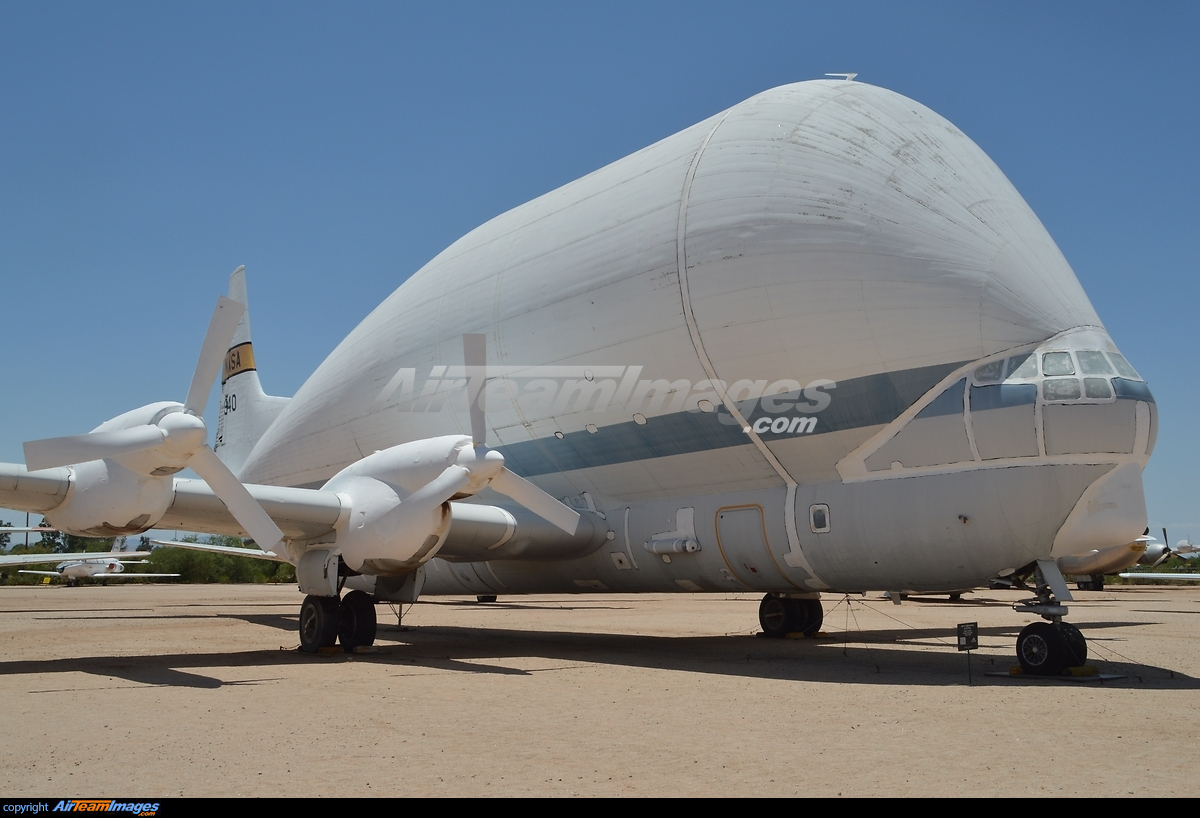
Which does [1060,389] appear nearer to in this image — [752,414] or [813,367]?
[813,367]

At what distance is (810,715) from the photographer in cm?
840

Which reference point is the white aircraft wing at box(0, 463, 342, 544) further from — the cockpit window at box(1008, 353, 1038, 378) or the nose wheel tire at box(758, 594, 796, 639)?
the cockpit window at box(1008, 353, 1038, 378)

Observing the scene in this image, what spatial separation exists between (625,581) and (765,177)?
21.3 ft

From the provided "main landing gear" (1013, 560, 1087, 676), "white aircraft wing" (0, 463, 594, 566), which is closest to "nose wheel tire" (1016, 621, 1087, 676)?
"main landing gear" (1013, 560, 1087, 676)

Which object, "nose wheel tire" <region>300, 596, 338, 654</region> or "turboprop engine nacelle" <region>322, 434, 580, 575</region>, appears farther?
"nose wheel tire" <region>300, 596, 338, 654</region>

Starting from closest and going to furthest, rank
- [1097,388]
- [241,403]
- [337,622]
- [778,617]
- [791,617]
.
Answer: [1097,388], [337,622], [791,617], [778,617], [241,403]

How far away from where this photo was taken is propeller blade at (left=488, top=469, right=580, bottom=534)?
496 inches

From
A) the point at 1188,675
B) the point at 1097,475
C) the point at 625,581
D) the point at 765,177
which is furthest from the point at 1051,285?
the point at 625,581

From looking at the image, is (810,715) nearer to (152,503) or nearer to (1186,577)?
(152,503)

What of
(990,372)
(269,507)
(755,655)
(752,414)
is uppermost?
(990,372)
